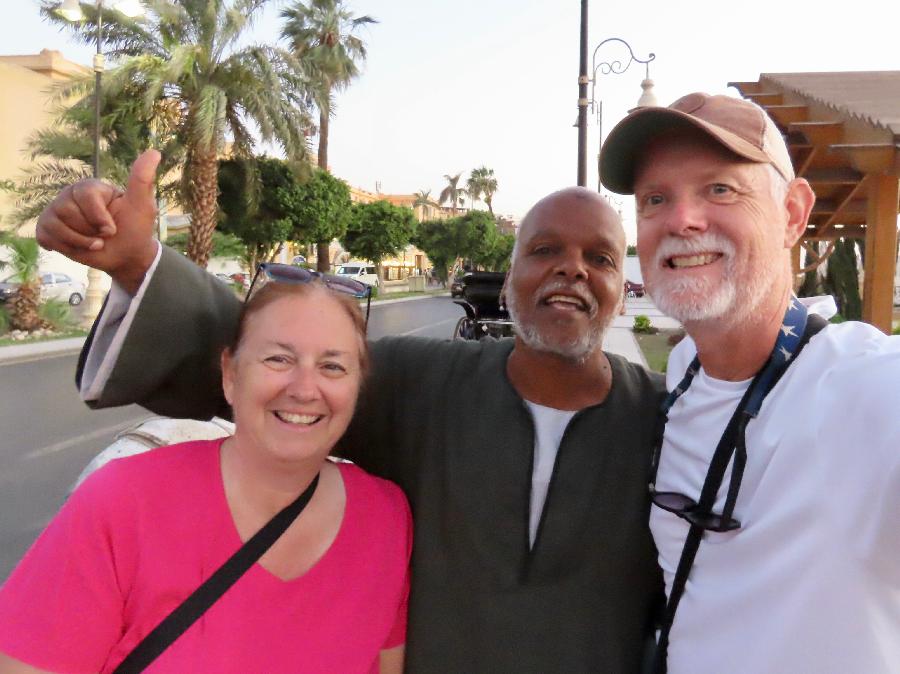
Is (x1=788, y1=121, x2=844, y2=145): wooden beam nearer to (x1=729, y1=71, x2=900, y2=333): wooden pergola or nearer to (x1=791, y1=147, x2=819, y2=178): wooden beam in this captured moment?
(x1=729, y1=71, x2=900, y2=333): wooden pergola

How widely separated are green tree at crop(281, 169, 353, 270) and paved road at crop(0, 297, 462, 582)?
47.0ft

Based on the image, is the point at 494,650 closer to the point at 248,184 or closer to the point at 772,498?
the point at 772,498

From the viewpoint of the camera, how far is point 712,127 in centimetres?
152

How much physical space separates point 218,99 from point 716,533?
1696 centimetres

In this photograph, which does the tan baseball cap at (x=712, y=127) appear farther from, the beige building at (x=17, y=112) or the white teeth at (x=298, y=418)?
the beige building at (x=17, y=112)

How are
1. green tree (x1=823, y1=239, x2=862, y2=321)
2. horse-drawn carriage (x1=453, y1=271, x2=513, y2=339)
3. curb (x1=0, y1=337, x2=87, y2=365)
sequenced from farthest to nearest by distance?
green tree (x1=823, y1=239, x2=862, y2=321) → curb (x1=0, y1=337, x2=87, y2=365) → horse-drawn carriage (x1=453, y1=271, x2=513, y2=339)

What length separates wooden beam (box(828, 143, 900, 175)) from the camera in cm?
474

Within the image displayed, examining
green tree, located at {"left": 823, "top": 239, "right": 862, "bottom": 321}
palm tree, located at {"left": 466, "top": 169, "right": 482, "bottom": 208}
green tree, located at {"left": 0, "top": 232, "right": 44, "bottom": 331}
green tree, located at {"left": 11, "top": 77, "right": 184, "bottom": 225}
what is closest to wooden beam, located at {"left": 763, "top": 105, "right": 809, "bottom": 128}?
green tree, located at {"left": 823, "top": 239, "right": 862, "bottom": 321}

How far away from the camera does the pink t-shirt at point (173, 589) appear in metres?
1.41

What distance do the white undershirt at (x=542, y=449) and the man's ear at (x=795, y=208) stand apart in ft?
2.17

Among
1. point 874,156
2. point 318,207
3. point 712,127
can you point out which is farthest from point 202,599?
point 318,207

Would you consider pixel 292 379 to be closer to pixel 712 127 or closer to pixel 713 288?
pixel 713 288

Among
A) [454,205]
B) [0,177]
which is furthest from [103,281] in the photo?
[454,205]

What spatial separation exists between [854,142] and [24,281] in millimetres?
16026
